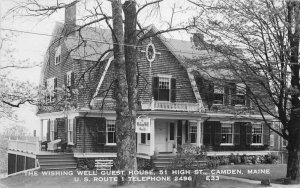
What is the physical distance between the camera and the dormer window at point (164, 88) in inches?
1078

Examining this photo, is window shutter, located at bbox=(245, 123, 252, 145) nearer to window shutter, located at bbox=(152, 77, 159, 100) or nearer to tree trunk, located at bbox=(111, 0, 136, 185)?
window shutter, located at bbox=(152, 77, 159, 100)

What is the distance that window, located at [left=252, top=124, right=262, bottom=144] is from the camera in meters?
32.5

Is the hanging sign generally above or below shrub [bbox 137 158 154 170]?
above

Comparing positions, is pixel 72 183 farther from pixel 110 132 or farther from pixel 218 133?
pixel 218 133

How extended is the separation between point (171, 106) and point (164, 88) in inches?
59.2

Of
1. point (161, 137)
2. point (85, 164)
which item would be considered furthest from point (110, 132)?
point (161, 137)

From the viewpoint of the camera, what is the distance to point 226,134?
31.3 metres

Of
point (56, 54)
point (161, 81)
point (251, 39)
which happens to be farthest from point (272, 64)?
point (56, 54)

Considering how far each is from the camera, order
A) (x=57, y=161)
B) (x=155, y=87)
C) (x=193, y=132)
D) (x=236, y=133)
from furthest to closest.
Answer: (x=236, y=133) → (x=193, y=132) → (x=155, y=87) → (x=57, y=161)

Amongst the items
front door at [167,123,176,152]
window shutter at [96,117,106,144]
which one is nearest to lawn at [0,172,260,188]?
window shutter at [96,117,106,144]

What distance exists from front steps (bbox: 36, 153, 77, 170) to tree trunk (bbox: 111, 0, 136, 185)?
766 centimetres

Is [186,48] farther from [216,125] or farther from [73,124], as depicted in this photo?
[73,124]

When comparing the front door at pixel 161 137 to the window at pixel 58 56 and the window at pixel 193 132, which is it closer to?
the window at pixel 193 132

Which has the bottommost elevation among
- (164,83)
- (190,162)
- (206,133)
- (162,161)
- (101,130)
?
(162,161)
